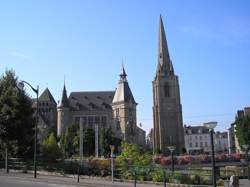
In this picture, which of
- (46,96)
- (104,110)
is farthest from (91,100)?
(46,96)

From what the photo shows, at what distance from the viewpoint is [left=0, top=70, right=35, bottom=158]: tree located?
112 feet

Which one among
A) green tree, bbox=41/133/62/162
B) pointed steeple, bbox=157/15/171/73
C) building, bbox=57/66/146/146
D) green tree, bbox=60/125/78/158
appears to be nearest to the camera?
green tree, bbox=41/133/62/162

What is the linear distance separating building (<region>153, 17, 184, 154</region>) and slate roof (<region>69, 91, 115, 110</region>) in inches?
731

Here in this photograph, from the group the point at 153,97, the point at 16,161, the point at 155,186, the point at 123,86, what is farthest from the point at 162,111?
the point at 155,186

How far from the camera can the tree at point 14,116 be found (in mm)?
34188

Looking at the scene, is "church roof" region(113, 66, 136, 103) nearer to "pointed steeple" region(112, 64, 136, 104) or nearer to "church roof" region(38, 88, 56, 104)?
"pointed steeple" region(112, 64, 136, 104)

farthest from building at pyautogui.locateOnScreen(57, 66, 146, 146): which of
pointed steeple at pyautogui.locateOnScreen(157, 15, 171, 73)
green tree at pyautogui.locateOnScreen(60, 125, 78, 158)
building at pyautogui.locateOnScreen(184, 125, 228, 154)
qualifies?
building at pyautogui.locateOnScreen(184, 125, 228, 154)

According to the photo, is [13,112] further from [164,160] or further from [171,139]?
[171,139]

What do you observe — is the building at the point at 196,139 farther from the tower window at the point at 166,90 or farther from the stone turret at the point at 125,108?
the stone turret at the point at 125,108

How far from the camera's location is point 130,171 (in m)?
27.8

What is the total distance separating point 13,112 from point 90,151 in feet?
258

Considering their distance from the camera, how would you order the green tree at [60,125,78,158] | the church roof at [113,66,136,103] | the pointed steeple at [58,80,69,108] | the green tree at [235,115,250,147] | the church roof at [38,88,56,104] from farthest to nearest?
1. the church roof at [38,88,56,104]
2. the pointed steeple at [58,80,69,108]
3. the church roof at [113,66,136,103]
4. the green tree at [60,125,78,158]
5. the green tree at [235,115,250,147]

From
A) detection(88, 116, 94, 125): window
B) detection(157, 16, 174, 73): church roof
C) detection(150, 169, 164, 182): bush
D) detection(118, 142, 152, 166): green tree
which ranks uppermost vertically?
detection(157, 16, 174, 73): church roof

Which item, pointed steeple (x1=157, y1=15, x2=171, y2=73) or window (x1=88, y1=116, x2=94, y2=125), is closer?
pointed steeple (x1=157, y1=15, x2=171, y2=73)
